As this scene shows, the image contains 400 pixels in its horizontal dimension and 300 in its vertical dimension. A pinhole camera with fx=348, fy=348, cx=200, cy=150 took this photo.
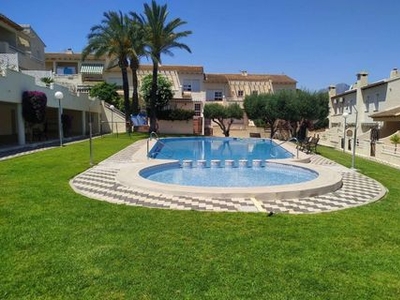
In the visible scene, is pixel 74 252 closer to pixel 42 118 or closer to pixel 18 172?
pixel 18 172

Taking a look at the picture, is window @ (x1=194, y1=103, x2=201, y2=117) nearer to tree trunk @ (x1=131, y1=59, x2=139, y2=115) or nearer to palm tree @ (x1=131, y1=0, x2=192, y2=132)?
tree trunk @ (x1=131, y1=59, x2=139, y2=115)

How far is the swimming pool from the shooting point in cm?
2303

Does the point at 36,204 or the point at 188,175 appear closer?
the point at 36,204

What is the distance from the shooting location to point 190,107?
156 ft

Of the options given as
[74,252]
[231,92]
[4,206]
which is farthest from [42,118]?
[231,92]

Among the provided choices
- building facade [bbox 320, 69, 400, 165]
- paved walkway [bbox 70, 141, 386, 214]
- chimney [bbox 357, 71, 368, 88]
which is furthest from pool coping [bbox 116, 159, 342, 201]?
chimney [bbox 357, 71, 368, 88]

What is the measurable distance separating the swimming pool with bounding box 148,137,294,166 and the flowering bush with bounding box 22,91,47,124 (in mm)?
7440

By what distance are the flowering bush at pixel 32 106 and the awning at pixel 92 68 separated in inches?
1078

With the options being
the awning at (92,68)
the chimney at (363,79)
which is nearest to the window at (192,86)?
the awning at (92,68)

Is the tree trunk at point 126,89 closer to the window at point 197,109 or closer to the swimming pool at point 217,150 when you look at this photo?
the swimming pool at point 217,150

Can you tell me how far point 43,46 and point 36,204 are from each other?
39.7 metres

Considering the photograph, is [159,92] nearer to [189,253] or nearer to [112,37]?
[112,37]

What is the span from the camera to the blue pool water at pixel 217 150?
75.9ft

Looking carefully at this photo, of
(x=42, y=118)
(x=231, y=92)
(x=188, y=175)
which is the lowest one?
(x=188, y=175)
